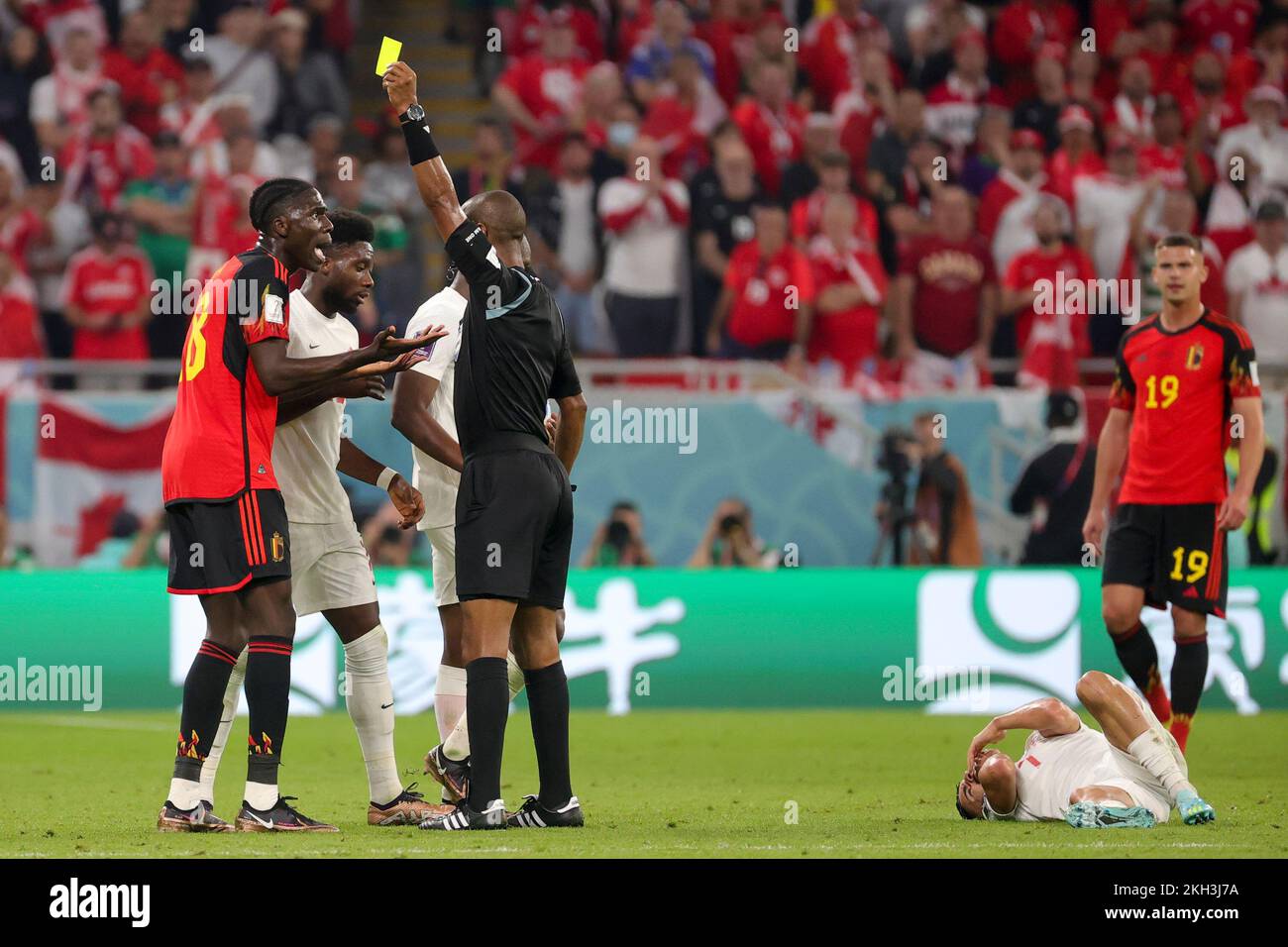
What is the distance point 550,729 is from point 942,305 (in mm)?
8785

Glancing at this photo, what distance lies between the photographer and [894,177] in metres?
16.1

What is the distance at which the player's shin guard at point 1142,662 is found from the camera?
909 centimetres

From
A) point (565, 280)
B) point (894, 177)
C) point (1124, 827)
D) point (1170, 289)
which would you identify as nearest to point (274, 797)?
point (1124, 827)

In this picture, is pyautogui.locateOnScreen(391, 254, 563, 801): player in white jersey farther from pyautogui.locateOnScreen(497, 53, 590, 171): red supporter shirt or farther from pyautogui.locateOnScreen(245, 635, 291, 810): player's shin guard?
pyautogui.locateOnScreen(497, 53, 590, 171): red supporter shirt

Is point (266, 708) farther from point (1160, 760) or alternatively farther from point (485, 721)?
point (1160, 760)

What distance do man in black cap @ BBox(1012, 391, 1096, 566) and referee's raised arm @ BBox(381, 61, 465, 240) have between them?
273 inches

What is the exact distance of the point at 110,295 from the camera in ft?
48.0

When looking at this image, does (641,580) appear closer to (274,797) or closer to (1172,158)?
(274,797)

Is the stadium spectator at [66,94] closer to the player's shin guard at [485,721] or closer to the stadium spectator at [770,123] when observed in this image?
the stadium spectator at [770,123]

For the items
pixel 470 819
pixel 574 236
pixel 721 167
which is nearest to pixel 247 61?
pixel 574 236

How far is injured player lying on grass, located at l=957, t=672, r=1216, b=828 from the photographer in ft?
24.0

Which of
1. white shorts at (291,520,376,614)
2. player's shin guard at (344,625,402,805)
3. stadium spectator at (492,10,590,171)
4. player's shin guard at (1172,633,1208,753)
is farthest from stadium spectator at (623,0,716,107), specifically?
player's shin guard at (344,625,402,805)

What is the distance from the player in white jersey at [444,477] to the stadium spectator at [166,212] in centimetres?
734

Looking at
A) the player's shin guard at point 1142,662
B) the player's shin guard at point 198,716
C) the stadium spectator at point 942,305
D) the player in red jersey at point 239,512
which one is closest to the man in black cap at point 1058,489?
the stadium spectator at point 942,305
